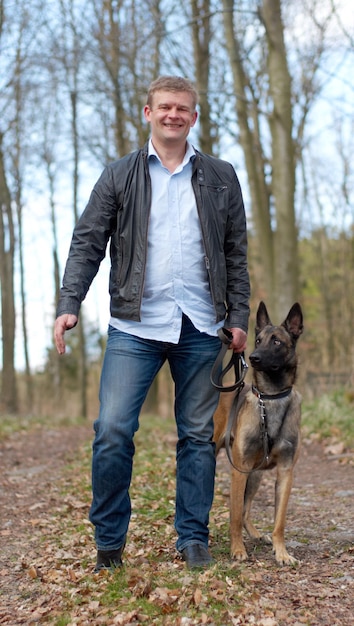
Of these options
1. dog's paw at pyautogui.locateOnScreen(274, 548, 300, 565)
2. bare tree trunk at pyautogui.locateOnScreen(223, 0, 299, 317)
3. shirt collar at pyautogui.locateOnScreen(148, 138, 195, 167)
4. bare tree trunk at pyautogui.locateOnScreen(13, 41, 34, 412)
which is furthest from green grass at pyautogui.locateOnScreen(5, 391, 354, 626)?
bare tree trunk at pyautogui.locateOnScreen(13, 41, 34, 412)

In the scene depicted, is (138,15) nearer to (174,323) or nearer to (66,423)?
(66,423)

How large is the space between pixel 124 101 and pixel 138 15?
2.48 metres

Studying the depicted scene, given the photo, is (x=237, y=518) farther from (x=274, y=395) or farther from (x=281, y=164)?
(x=281, y=164)

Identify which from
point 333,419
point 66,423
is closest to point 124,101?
point 66,423

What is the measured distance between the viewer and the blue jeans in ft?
13.1

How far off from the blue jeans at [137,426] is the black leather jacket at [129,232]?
0.24m

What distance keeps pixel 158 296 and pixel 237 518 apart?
5.34 ft

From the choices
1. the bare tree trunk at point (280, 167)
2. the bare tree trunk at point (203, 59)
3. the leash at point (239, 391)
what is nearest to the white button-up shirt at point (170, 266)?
the leash at point (239, 391)

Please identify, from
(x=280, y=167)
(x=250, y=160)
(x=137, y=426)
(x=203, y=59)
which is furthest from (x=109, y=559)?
(x=203, y=59)

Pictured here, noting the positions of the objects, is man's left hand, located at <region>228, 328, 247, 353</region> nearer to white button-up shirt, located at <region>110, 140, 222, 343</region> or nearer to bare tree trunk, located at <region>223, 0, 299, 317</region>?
white button-up shirt, located at <region>110, 140, 222, 343</region>

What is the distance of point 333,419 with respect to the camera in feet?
33.8

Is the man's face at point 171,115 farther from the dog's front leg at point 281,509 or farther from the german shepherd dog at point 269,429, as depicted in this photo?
the dog's front leg at point 281,509

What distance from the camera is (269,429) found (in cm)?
470

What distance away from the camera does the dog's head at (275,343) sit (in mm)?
4883
